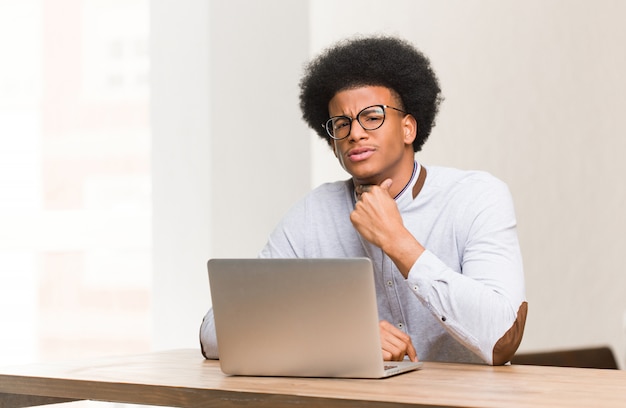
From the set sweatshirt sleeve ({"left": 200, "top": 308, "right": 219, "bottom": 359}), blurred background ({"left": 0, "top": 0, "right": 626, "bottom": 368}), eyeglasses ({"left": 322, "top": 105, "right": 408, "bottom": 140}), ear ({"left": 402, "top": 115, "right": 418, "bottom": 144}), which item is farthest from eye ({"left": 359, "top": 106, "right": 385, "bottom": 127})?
blurred background ({"left": 0, "top": 0, "right": 626, "bottom": 368})

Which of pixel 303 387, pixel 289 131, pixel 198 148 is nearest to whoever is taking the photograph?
pixel 303 387

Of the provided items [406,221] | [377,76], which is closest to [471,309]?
[406,221]

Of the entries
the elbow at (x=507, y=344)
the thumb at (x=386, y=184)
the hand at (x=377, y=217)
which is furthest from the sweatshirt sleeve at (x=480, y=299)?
the thumb at (x=386, y=184)

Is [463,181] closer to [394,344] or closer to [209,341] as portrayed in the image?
[394,344]

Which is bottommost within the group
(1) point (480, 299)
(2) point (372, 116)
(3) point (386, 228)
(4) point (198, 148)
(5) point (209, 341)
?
(5) point (209, 341)

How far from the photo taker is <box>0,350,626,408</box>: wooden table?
4.05ft

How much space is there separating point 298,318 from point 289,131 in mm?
1934

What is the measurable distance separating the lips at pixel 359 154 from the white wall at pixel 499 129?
1.17 meters

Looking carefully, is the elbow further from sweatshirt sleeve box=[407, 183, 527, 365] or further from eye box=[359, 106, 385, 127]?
eye box=[359, 106, 385, 127]

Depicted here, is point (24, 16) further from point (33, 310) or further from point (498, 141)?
point (33, 310)

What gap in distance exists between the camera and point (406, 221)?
207cm

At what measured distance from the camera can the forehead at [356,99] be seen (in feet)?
6.73

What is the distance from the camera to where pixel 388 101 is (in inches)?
83.4

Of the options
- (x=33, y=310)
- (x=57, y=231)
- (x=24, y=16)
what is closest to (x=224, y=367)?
(x=57, y=231)
